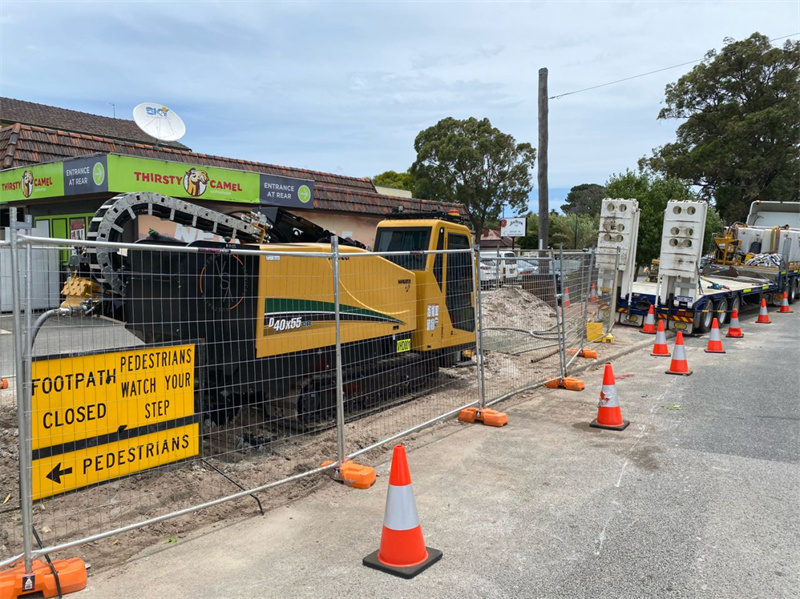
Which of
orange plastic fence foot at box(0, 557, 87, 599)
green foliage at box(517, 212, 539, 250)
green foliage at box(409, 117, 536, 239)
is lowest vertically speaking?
orange plastic fence foot at box(0, 557, 87, 599)

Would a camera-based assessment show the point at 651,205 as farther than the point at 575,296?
Yes

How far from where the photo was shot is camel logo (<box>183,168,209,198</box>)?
15.2 meters

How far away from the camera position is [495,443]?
6.41m

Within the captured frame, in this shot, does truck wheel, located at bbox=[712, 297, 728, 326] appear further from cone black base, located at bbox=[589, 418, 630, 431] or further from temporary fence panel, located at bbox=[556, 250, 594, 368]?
cone black base, located at bbox=[589, 418, 630, 431]

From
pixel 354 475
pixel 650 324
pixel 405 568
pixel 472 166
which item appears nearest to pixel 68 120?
pixel 472 166

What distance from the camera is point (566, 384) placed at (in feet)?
29.8

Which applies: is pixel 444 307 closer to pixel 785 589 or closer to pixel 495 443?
pixel 495 443

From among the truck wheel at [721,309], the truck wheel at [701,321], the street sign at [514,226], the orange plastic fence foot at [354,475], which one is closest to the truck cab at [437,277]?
the orange plastic fence foot at [354,475]

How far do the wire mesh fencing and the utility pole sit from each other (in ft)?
26.4

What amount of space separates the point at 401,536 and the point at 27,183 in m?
15.5

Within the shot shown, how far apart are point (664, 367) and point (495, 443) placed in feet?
19.2

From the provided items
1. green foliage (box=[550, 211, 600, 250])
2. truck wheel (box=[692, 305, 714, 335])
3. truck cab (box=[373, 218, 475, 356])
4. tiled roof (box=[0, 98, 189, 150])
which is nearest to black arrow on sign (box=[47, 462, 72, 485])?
truck cab (box=[373, 218, 475, 356])

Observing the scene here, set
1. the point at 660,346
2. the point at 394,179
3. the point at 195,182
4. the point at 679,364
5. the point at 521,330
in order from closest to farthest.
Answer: the point at 679,364, the point at 521,330, the point at 660,346, the point at 195,182, the point at 394,179

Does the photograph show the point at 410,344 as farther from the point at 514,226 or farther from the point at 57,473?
the point at 514,226
